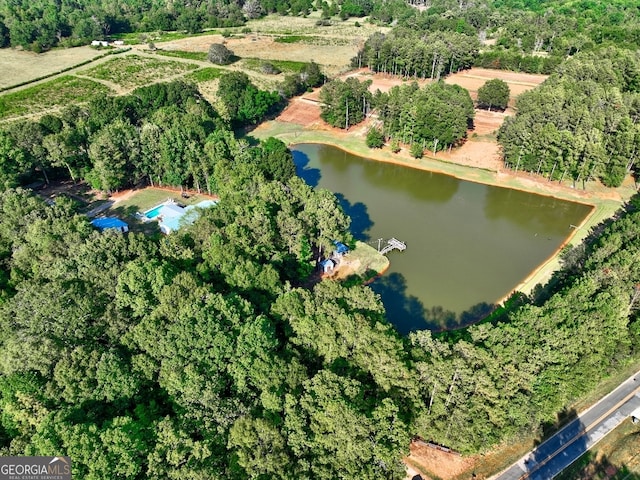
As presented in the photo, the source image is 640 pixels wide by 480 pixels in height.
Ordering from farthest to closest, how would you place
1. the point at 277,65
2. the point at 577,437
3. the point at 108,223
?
1. the point at 277,65
2. the point at 108,223
3. the point at 577,437

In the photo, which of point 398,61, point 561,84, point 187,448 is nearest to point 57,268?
point 187,448

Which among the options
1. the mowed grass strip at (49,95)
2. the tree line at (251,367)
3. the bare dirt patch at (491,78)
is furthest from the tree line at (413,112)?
the mowed grass strip at (49,95)

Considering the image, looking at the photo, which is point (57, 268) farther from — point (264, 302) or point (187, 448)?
point (187, 448)

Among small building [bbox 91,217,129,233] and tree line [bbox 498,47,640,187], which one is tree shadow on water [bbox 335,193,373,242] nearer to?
tree line [bbox 498,47,640,187]

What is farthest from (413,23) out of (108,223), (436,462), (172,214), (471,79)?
(436,462)

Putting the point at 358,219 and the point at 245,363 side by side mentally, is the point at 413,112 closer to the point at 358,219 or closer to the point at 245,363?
the point at 358,219

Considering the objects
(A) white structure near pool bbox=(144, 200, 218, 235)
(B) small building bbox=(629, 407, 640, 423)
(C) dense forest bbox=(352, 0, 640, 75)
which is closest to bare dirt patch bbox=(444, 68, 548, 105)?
(C) dense forest bbox=(352, 0, 640, 75)
